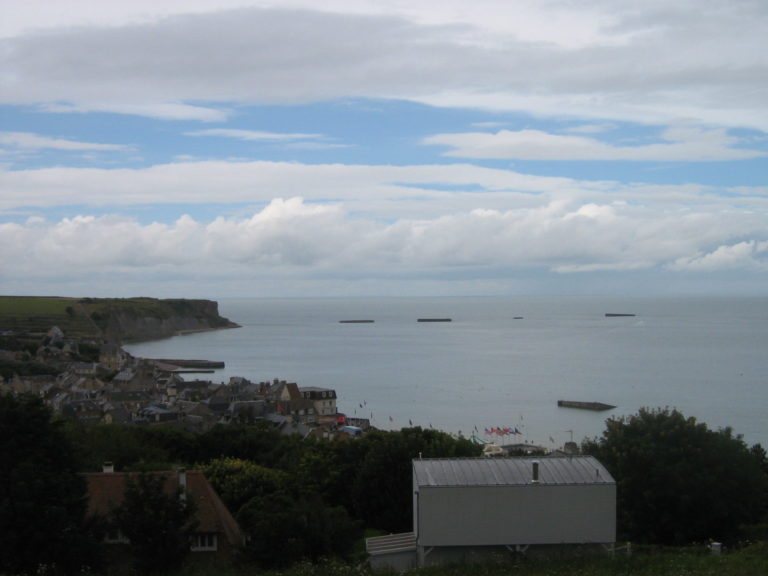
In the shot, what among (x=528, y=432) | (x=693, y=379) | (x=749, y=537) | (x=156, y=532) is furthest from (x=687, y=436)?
(x=693, y=379)

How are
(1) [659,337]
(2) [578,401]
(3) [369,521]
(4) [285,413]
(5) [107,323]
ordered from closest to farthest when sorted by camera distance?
1. (3) [369,521]
2. (4) [285,413]
3. (2) [578,401]
4. (1) [659,337]
5. (5) [107,323]

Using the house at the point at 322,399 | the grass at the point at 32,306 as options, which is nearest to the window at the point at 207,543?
the house at the point at 322,399

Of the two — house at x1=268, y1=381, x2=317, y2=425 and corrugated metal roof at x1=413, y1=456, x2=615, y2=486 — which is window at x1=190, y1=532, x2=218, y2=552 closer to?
corrugated metal roof at x1=413, y1=456, x2=615, y2=486

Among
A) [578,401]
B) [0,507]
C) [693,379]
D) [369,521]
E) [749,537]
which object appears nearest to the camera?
[0,507]

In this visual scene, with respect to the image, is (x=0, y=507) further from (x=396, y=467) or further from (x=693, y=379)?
(x=693, y=379)

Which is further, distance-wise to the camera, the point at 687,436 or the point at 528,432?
the point at 528,432

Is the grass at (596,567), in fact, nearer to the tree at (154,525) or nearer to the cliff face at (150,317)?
the tree at (154,525)

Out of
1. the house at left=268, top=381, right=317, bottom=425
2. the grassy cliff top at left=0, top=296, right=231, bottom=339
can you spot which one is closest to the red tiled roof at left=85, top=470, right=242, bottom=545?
the house at left=268, top=381, right=317, bottom=425
